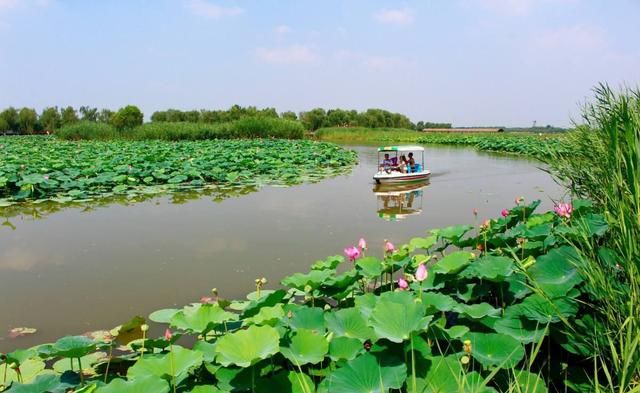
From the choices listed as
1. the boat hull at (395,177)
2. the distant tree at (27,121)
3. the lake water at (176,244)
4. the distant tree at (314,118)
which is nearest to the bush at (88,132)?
the lake water at (176,244)

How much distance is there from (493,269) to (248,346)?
106 centimetres

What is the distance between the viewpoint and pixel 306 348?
4.77 feet

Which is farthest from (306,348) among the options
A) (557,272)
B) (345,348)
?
(557,272)

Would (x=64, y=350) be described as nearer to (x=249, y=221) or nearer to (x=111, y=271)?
(x=111, y=271)

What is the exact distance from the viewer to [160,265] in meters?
3.87

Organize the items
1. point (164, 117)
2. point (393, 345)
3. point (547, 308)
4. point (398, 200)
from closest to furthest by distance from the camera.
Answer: point (393, 345), point (547, 308), point (398, 200), point (164, 117)

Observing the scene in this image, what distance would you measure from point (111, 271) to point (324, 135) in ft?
125

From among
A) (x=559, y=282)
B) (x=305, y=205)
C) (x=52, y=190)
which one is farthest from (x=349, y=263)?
(x=52, y=190)

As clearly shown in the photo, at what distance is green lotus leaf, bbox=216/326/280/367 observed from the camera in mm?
1323

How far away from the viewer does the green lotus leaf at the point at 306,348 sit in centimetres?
141

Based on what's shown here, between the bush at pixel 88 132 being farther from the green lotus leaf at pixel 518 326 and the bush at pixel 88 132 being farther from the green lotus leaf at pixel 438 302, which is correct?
the green lotus leaf at pixel 518 326

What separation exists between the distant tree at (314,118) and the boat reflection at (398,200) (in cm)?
4085

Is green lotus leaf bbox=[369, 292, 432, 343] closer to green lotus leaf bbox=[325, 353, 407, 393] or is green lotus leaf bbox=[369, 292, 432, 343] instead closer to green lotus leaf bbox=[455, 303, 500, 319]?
green lotus leaf bbox=[325, 353, 407, 393]

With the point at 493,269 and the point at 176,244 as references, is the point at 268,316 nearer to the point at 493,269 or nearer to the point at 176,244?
the point at 493,269
